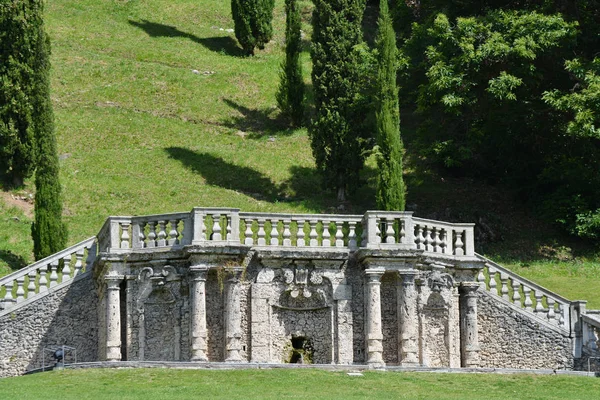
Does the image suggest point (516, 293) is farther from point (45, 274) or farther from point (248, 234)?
point (45, 274)

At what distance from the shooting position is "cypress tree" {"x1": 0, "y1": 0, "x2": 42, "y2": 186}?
2098 inches

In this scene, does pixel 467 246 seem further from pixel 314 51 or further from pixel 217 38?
pixel 217 38

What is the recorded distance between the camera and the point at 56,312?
40031 mm

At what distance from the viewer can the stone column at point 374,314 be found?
124 ft

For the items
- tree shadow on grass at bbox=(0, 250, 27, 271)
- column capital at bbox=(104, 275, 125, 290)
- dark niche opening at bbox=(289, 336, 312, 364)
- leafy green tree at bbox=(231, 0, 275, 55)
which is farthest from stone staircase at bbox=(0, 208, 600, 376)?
leafy green tree at bbox=(231, 0, 275, 55)

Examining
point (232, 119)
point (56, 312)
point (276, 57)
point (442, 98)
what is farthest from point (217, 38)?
point (56, 312)

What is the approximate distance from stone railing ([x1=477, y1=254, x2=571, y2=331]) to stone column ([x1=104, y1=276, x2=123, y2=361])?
1050 centimetres

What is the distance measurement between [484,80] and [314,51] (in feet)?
23.8

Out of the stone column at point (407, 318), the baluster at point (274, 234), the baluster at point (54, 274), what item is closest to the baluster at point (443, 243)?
the stone column at point (407, 318)

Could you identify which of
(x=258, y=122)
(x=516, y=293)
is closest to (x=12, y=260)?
(x=516, y=293)

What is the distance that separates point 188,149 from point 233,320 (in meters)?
25.7

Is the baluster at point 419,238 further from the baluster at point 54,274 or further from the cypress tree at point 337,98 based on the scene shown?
the cypress tree at point 337,98

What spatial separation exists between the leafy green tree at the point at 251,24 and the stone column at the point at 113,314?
41044 mm

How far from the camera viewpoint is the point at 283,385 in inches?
1281
